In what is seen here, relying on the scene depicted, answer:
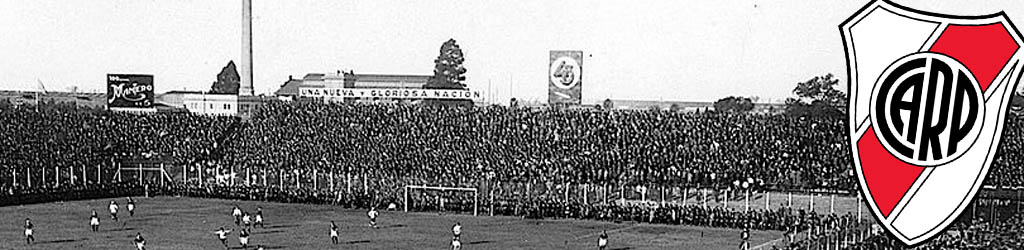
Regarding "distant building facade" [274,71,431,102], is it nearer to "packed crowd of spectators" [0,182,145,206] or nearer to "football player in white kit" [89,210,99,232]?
"packed crowd of spectators" [0,182,145,206]

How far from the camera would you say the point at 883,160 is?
20.5 ft

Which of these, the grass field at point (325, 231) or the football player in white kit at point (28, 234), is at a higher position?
the football player in white kit at point (28, 234)

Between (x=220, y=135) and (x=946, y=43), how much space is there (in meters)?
57.0

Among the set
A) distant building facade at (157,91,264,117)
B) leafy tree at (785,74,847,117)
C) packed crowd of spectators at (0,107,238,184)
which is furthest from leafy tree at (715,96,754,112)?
packed crowd of spectators at (0,107,238,184)

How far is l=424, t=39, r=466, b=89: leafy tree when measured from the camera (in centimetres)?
9762

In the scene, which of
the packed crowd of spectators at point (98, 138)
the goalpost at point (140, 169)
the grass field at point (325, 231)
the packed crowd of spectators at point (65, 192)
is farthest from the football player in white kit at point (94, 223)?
the goalpost at point (140, 169)

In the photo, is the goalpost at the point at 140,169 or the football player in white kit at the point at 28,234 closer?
the football player in white kit at the point at 28,234

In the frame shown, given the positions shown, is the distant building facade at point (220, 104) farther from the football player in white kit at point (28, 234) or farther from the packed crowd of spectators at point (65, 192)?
the football player in white kit at point (28, 234)

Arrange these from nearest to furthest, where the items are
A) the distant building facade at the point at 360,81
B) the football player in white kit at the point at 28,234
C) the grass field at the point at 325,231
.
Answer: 1. the football player in white kit at the point at 28,234
2. the grass field at the point at 325,231
3. the distant building facade at the point at 360,81

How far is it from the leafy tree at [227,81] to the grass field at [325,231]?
68.9m

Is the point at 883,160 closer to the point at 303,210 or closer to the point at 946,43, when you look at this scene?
the point at 946,43

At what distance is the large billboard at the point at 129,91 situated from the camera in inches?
2562

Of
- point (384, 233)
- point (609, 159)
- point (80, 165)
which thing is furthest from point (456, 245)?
point (80, 165)

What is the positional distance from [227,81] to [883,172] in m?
115
